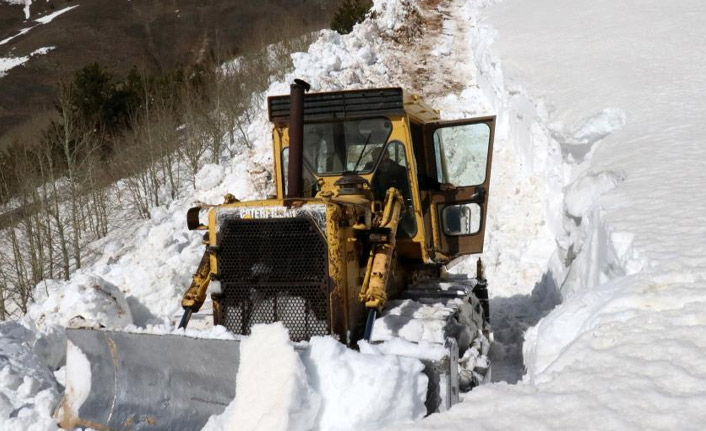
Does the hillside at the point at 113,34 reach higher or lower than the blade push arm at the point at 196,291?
higher

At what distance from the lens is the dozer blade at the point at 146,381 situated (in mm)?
3543

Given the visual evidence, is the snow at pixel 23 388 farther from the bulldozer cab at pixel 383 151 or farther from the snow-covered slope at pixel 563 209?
the bulldozer cab at pixel 383 151

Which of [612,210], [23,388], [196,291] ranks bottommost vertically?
[23,388]

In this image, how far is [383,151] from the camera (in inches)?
210

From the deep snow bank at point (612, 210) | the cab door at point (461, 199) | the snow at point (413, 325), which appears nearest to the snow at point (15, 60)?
the deep snow bank at point (612, 210)

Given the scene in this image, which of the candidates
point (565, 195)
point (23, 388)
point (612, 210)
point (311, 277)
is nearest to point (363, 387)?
point (311, 277)

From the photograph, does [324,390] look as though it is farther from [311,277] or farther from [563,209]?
[563,209]

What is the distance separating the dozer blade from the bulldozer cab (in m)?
1.69

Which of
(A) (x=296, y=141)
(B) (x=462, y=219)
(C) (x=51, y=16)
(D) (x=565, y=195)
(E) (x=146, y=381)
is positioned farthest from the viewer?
(C) (x=51, y=16)

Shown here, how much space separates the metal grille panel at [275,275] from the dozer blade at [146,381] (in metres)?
0.65

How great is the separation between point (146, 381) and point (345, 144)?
8.45 feet

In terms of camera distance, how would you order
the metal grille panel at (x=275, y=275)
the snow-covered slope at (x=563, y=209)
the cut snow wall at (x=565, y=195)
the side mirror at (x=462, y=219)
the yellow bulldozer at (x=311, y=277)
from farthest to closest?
the side mirror at (x=462, y=219) → the cut snow wall at (x=565, y=195) → the metal grille panel at (x=275, y=275) → the yellow bulldozer at (x=311, y=277) → the snow-covered slope at (x=563, y=209)

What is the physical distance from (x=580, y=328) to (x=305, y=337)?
1756 mm

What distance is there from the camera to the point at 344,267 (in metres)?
4.15
